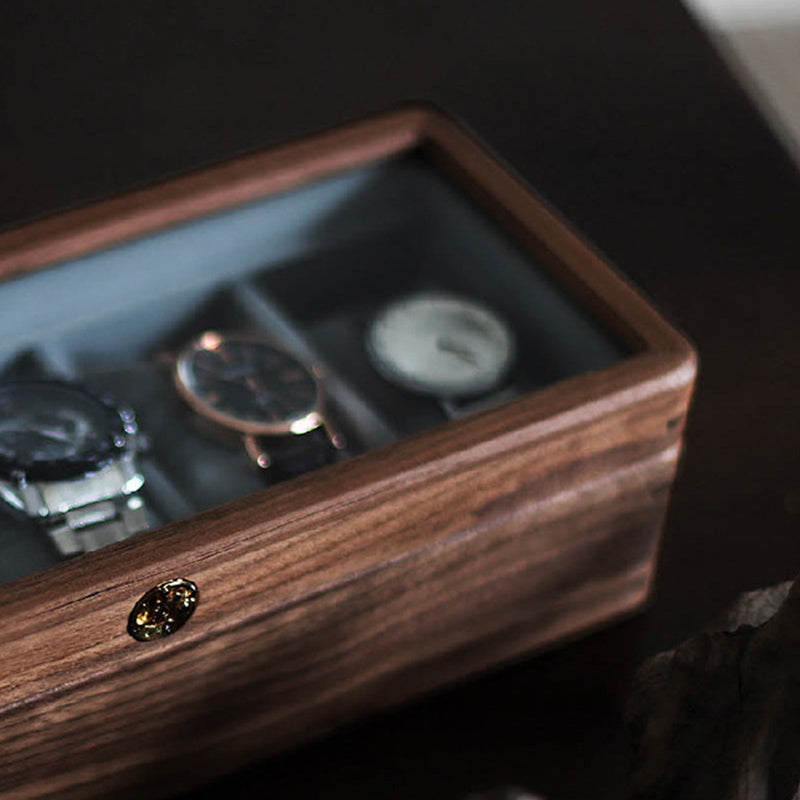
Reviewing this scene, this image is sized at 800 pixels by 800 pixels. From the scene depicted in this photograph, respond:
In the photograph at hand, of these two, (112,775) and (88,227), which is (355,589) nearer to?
(112,775)

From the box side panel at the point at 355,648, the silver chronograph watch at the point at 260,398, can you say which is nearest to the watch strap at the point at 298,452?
the silver chronograph watch at the point at 260,398

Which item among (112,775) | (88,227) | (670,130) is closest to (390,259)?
(88,227)

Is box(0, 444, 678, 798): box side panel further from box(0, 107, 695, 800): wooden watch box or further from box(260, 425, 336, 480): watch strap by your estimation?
box(260, 425, 336, 480): watch strap

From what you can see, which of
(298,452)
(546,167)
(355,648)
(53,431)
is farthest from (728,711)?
(546,167)

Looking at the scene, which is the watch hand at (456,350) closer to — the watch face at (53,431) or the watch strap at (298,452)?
the watch strap at (298,452)

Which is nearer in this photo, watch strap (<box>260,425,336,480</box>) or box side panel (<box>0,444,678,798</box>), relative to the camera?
box side panel (<box>0,444,678,798</box>)

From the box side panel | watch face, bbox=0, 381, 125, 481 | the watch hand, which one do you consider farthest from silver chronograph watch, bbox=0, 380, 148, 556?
the watch hand
